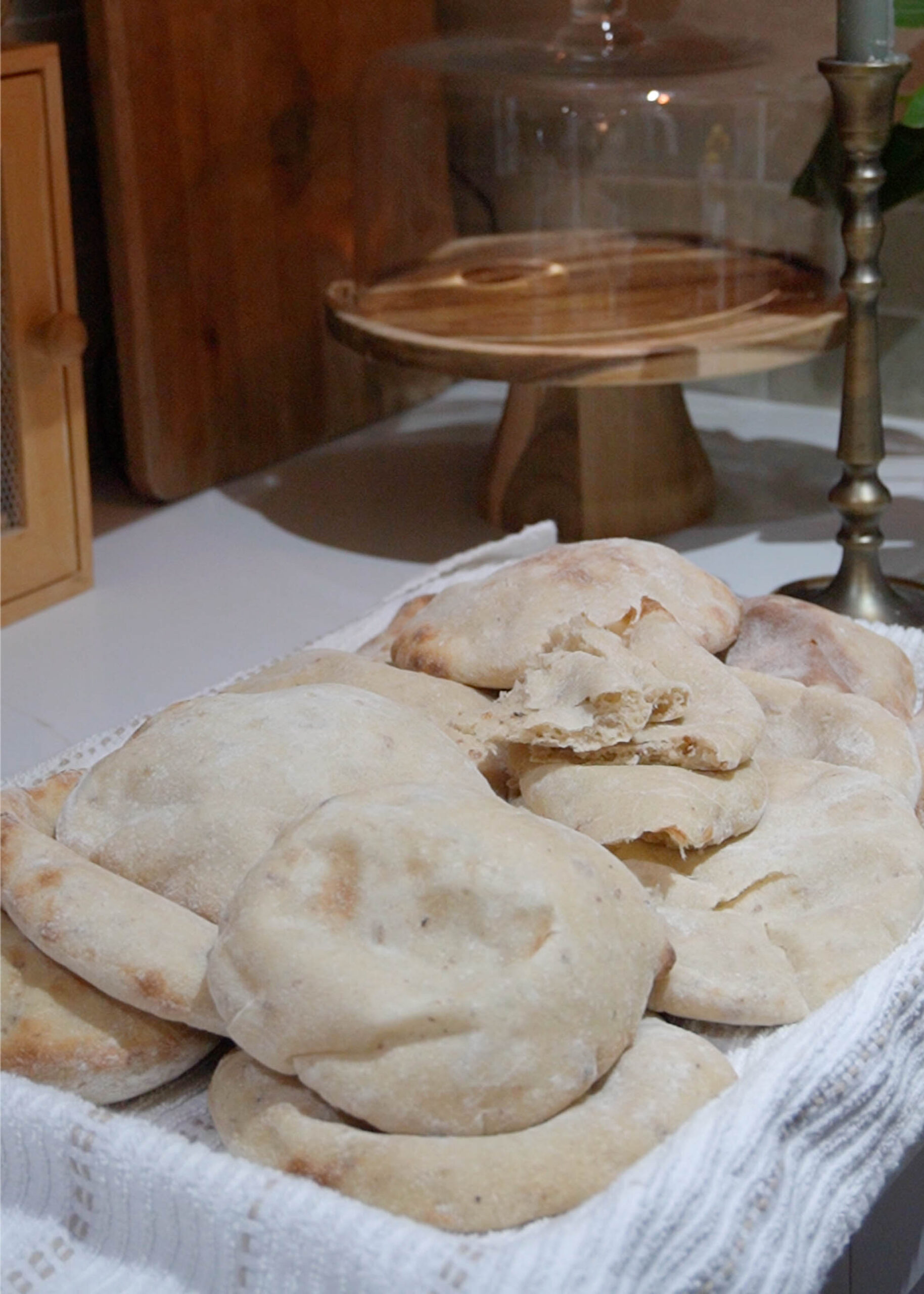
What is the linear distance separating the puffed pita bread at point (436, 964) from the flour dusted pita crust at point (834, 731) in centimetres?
16

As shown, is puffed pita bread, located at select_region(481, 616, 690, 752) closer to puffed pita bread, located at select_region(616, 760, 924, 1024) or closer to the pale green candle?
puffed pita bread, located at select_region(616, 760, 924, 1024)

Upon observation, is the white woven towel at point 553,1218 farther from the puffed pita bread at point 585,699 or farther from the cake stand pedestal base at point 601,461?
the cake stand pedestal base at point 601,461

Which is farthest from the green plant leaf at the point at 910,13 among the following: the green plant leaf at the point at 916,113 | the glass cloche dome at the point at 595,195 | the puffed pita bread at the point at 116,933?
the puffed pita bread at the point at 116,933

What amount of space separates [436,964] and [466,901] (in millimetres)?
18

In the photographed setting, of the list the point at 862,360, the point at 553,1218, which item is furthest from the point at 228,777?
the point at 862,360

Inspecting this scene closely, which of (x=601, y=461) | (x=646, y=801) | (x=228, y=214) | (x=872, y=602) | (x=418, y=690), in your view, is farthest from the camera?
(x=228, y=214)

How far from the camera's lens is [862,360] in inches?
35.6

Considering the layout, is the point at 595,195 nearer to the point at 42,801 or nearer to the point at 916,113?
the point at 916,113

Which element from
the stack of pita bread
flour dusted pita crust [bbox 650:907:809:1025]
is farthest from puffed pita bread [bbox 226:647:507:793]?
flour dusted pita crust [bbox 650:907:809:1025]

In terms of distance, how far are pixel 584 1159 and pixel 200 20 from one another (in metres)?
1.06

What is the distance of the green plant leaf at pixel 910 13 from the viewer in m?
1.03

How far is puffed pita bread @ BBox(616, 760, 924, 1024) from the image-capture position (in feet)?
1.46

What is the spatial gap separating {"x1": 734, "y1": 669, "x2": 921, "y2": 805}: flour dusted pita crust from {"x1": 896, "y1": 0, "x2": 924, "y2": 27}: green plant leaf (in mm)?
621

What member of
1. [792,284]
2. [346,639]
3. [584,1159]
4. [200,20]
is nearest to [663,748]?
[584,1159]
